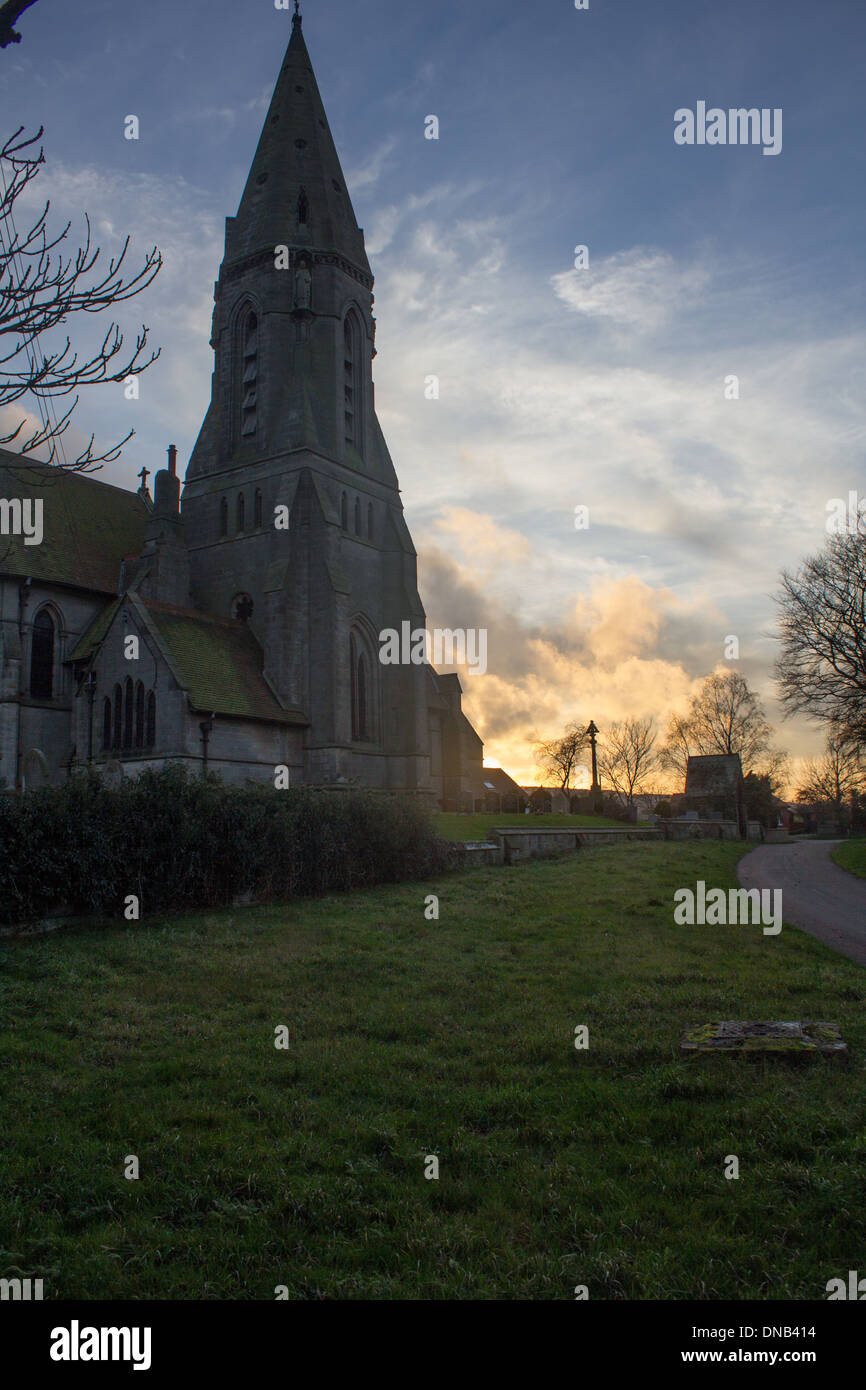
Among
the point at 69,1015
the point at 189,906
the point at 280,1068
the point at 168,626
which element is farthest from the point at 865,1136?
the point at 168,626

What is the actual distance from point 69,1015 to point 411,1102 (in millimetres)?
4077

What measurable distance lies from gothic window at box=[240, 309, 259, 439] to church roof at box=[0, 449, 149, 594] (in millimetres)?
6857

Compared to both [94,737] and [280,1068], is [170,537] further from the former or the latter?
[280,1068]

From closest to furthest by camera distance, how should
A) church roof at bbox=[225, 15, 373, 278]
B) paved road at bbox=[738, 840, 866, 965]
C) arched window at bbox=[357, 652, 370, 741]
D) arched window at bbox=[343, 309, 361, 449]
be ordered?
paved road at bbox=[738, 840, 866, 965], arched window at bbox=[357, 652, 370, 741], church roof at bbox=[225, 15, 373, 278], arched window at bbox=[343, 309, 361, 449]

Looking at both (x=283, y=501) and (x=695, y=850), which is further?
(x=283, y=501)

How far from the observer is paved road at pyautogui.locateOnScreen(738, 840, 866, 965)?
13.6m

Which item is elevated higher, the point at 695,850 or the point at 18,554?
the point at 18,554

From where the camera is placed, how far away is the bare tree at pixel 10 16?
151 inches

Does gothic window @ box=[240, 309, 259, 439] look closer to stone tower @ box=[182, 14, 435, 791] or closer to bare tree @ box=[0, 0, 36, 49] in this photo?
stone tower @ box=[182, 14, 435, 791]

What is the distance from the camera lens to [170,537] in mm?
35688

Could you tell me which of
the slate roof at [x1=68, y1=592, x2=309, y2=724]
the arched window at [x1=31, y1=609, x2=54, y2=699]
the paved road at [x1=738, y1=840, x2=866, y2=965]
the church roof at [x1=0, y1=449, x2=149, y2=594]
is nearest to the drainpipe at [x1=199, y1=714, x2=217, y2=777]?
the slate roof at [x1=68, y1=592, x2=309, y2=724]

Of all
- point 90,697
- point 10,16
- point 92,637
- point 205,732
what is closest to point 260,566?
point 92,637

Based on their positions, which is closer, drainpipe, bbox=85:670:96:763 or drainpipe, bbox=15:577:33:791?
drainpipe, bbox=85:670:96:763

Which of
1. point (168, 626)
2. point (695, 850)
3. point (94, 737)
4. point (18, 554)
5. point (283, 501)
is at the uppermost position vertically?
point (283, 501)
